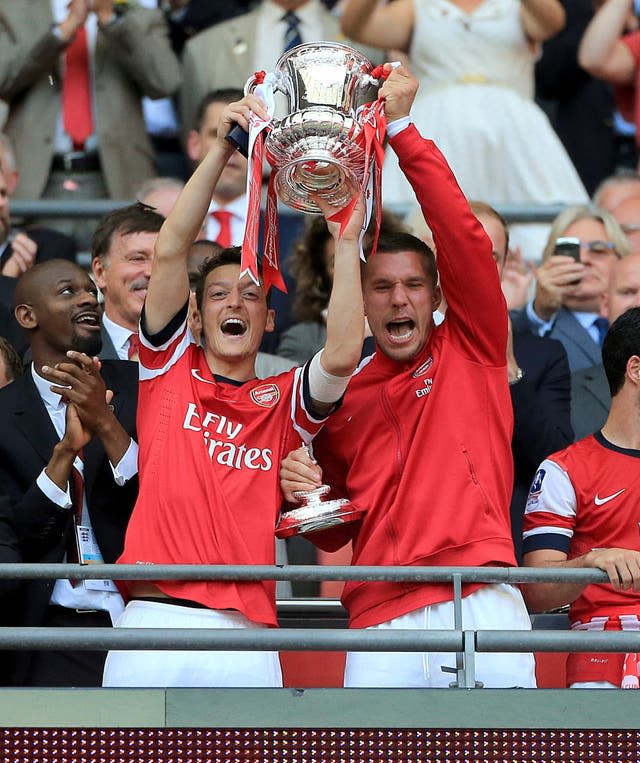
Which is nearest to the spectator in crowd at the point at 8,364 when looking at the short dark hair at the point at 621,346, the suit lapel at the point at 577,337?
the short dark hair at the point at 621,346

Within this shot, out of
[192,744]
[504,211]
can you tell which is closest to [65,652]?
[192,744]

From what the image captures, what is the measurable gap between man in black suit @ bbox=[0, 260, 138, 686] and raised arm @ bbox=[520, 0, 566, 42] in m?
4.17

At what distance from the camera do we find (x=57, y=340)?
17.7 ft

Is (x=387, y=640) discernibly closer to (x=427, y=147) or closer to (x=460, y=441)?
(x=460, y=441)

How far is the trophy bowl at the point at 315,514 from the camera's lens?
4.47 meters

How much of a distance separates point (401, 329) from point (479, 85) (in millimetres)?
4271

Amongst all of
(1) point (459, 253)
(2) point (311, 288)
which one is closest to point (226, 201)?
(2) point (311, 288)

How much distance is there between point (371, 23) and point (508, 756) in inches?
210

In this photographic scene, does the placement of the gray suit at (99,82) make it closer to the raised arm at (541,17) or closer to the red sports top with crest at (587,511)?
the raised arm at (541,17)

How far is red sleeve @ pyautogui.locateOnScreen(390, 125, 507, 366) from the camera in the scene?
4590mm

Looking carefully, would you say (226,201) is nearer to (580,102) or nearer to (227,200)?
(227,200)

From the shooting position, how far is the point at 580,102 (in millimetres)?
9906

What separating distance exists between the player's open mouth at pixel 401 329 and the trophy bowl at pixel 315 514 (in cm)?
55

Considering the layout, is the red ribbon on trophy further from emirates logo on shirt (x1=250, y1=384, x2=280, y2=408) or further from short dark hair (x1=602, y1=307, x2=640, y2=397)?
short dark hair (x1=602, y1=307, x2=640, y2=397)
